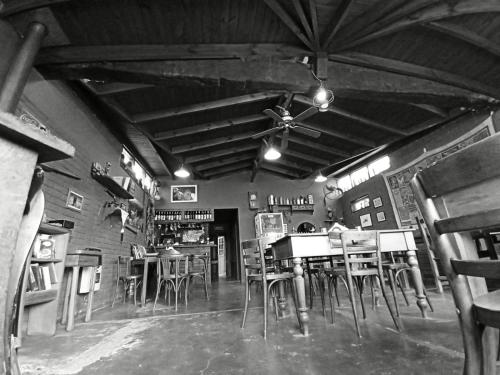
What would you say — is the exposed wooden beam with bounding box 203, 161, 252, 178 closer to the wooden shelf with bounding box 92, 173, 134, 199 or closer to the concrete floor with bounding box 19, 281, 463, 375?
the wooden shelf with bounding box 92, 173, 134, 199

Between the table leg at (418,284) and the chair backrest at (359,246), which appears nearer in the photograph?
the chair backrest at (359,246)

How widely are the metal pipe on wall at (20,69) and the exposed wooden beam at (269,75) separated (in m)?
0.37

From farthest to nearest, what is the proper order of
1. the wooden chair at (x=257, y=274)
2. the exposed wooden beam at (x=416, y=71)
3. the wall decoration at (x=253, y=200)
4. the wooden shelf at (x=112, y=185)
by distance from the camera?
the wall decoration at (x=253, y=200)
the wooden shelf at (x=112, y=185)
the exposed wooden beam at (x=416, y=71)
the wooden chair at (x=257, y=274)

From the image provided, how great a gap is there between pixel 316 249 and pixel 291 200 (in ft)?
21.1

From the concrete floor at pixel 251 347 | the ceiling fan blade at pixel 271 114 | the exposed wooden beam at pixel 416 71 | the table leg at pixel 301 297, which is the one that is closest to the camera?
the concrete floor at pixel 251 347

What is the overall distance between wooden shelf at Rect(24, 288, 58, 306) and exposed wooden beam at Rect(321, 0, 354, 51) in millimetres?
4375

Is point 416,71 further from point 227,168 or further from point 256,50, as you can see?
point 227,168

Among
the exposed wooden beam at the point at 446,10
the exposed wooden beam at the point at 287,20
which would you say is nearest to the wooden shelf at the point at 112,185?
the exposed wooden beam at the point at 287,20

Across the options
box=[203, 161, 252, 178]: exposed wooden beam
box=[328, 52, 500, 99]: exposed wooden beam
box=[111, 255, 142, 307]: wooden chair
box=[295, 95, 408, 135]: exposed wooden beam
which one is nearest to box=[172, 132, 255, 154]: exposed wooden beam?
box=[295, 95, 408, 135]: exposed wooden beam

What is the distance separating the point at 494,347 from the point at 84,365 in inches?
91.4

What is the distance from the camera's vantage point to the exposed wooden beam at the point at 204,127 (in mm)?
5623

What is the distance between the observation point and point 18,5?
2.30 m

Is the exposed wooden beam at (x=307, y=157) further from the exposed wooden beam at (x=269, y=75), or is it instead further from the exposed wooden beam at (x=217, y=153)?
the exposed wooden beam at (x=269, y=75)

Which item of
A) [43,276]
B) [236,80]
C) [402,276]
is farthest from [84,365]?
[402,276]
